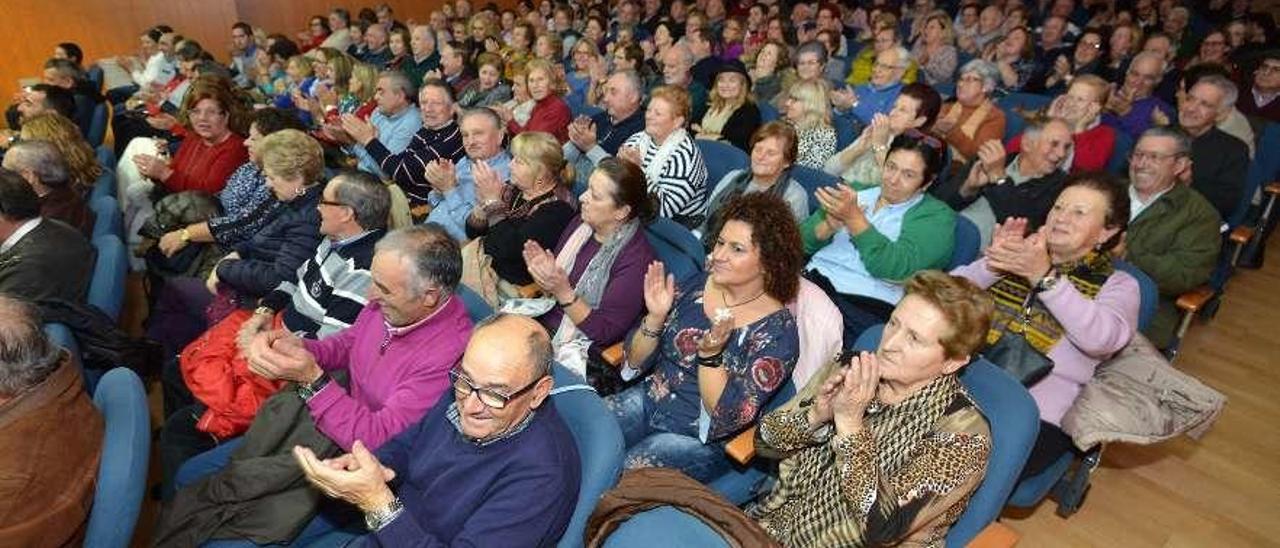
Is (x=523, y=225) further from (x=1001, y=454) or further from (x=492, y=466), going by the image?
(x=1001, y=454)

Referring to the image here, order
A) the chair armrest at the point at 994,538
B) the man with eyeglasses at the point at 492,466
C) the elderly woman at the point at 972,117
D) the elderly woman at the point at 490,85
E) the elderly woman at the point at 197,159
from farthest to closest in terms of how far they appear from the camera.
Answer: the elderly woman at the point at 490,85 < the elderly woman at the point at 972,117 < the elderly woman at the point at 197,159 < the chair armrest at the point at 994,538 < the man with eyeglasses at the point at 492,466

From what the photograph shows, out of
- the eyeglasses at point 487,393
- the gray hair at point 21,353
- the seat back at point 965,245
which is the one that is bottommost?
the seat back at point 965,245

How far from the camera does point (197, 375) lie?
2205 mm

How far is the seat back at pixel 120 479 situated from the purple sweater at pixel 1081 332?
2265 millimetres

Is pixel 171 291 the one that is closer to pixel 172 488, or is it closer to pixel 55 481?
pixel 172 488

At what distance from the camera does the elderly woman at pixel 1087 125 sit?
3.73m

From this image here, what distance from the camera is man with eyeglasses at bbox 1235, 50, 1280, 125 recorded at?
15.2ft

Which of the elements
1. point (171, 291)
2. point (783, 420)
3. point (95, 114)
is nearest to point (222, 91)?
point (171, 291)

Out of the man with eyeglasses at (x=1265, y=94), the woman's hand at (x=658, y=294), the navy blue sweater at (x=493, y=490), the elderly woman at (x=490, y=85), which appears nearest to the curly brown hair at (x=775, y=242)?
the woman's hand at (x=658, y=294)

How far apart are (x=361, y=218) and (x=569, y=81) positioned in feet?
13.3

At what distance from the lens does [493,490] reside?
1555 mm

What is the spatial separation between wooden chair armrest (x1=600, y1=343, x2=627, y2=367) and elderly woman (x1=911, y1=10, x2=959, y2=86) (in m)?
4.34

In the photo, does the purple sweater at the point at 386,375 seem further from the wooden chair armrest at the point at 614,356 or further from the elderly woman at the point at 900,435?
the elderly woman at the point at 900,435

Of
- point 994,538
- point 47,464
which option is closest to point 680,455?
point 994,538
